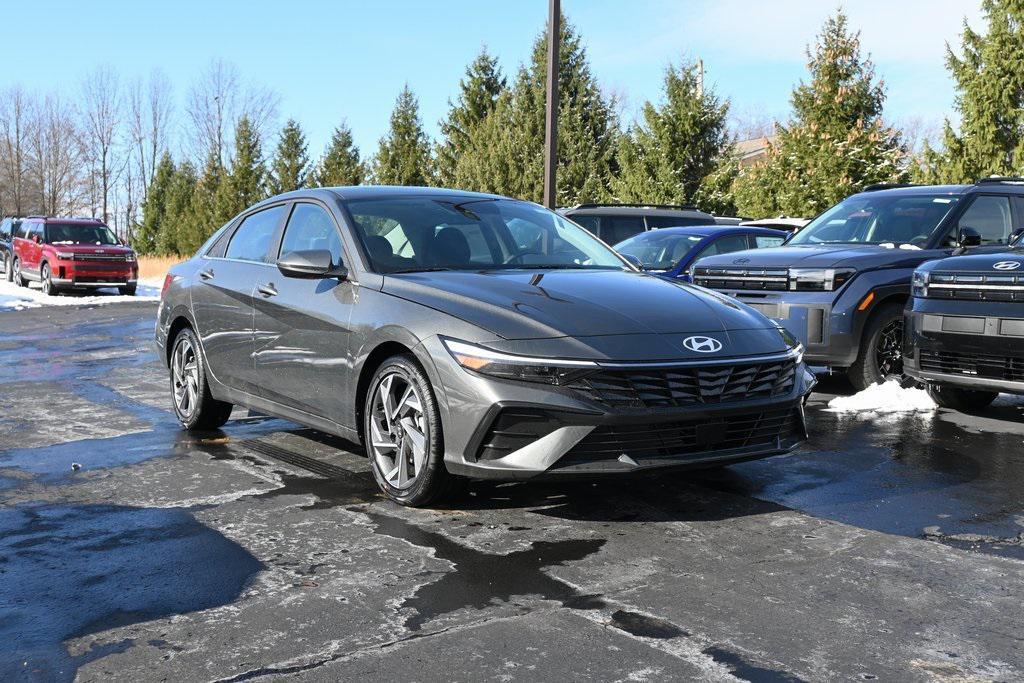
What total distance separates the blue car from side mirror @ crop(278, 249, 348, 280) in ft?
23.0

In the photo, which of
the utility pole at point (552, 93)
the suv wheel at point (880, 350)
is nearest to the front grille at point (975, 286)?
the suv wheel at point (880, 350)

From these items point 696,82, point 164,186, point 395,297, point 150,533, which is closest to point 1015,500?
point 395,297

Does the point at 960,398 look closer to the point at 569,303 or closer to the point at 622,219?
the point at 569,303

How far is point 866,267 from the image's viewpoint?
8820 mm

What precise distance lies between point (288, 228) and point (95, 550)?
8.65 feet

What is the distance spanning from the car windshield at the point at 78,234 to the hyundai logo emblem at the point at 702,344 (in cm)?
2603

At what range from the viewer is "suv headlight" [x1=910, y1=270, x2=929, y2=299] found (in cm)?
769

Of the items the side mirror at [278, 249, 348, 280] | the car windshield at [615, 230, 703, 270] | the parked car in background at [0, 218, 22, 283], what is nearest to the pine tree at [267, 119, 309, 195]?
the parked car in background at [0, 218, 22, 283]

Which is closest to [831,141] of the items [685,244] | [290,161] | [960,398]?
[685,244]

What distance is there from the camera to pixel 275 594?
13.2ft

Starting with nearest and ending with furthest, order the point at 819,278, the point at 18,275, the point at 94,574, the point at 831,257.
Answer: the point at 94,574 → the point at 819,278 → the point at 831,257 → the point at 18,275

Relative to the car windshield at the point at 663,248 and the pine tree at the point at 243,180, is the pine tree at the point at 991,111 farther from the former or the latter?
the pine tree at the point at 243,180

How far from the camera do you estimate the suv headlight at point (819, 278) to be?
8750mm

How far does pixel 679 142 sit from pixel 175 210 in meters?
36.3
